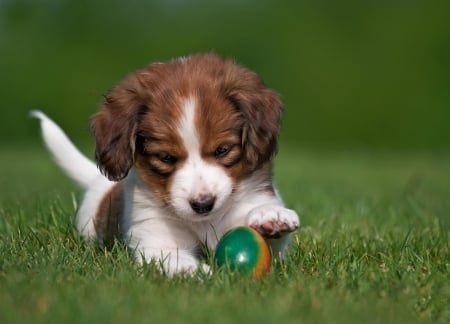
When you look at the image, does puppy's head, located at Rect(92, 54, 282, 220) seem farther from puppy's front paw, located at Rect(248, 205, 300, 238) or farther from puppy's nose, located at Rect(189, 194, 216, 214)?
puppy's front paw, located at Rect(248, 205, 300, 238)

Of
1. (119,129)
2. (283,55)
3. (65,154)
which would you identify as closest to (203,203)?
(119,129)

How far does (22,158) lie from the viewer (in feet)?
39.4

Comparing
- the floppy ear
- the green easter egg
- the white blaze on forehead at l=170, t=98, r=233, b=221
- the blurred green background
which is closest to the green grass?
the green easter egg

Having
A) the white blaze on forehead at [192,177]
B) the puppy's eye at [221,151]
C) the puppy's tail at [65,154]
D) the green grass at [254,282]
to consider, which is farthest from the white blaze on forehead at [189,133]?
the puppy's tail at [65,154]

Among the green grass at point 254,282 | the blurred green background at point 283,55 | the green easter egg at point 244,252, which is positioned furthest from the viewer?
the blurred green background at point 283,55

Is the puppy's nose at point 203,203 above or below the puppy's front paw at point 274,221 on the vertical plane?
above

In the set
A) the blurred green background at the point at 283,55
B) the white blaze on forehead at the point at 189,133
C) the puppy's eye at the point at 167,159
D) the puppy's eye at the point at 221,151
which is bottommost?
the blurred green background at the point at 283,55

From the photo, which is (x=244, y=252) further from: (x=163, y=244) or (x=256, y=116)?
(x=256, y=116)

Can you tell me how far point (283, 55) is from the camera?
17469 millimetres

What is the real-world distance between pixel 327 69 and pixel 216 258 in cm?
1405

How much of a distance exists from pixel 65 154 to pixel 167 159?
172 cm

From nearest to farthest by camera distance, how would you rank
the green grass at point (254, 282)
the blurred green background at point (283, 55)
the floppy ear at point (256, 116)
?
the green grass at point (254, 282) → the floppy ear at point (256, 116) → the blurred green background at point (283, 55)

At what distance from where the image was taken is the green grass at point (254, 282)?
2.73 meters

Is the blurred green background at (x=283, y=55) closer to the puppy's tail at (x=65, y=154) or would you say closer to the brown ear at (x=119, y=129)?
the puppy's tail at (x=65, y=154)
